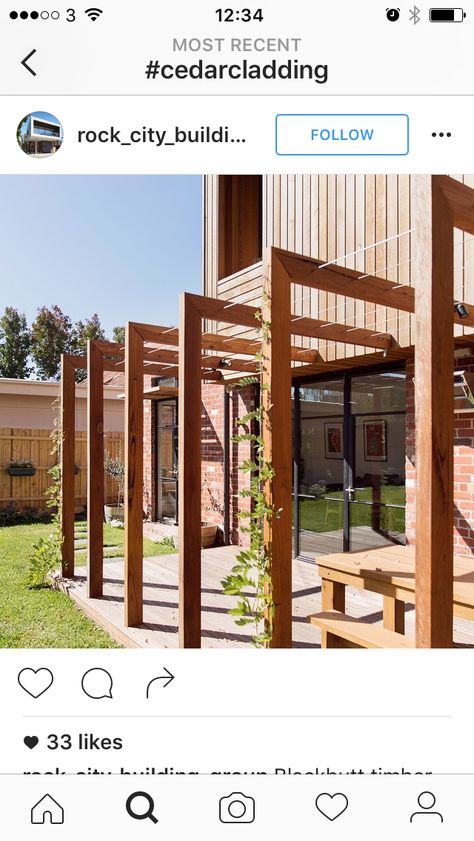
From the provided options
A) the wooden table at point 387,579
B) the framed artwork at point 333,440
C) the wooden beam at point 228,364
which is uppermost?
the wooden beam at point 228,364

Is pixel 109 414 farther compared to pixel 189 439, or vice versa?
pixel 109 414

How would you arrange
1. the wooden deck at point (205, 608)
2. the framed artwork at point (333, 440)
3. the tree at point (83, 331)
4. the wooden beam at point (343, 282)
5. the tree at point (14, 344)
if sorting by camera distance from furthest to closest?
the tree at point (83, 331)
the tree at point (14, 344)
the framed artwork at point (333, 440)
the wooden deck at point (205, 608)
the wooden beam at point (343, 282)

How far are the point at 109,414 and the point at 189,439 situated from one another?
466 inches

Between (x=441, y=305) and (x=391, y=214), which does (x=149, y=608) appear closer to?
(x=441, y=305)
